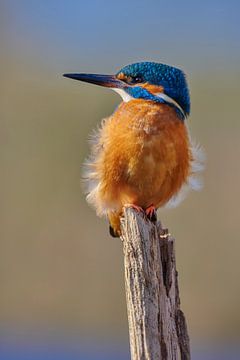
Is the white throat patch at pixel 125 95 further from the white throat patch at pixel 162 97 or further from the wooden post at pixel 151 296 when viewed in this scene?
the wooden post at pixel 151 296

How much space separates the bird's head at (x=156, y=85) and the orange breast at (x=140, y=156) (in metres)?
0.07

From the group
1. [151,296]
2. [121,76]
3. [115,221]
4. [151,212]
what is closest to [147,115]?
[121,76]

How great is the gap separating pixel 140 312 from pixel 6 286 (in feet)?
16.3

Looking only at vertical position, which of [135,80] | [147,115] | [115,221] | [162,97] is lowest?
[115,221]

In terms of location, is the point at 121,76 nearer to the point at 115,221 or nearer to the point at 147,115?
the point at 147,115

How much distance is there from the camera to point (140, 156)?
12.0 ft

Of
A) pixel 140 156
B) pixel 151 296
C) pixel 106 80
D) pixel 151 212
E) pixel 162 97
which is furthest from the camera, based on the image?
pixel 106 80

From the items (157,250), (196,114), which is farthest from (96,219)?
(157,250)

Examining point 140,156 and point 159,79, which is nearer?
point 140,156

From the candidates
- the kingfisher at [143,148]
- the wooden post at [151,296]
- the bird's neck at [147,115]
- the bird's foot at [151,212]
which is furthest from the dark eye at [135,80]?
the wooden post at [151,296]

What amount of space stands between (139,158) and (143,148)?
0.05m


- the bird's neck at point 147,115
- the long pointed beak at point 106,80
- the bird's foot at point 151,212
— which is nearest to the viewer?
the bird's foot at point 151,212

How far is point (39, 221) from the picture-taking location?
7.41 m

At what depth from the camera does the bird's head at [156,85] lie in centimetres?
394
